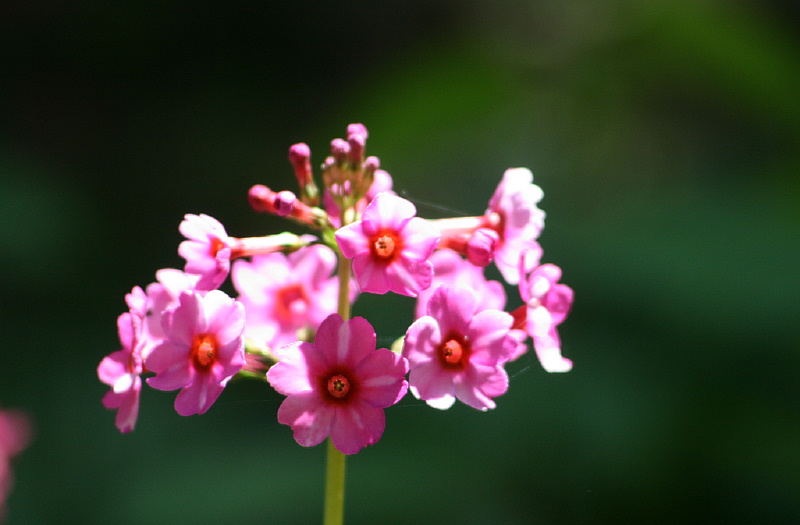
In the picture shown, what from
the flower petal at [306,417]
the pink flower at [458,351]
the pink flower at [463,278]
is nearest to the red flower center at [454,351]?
the pink flower at [458,351]

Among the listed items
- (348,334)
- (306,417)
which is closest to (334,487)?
(306,417)

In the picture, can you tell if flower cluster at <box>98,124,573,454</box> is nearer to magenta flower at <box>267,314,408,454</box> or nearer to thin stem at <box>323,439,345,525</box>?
magenta flower at <box>267,314,408,454</box>

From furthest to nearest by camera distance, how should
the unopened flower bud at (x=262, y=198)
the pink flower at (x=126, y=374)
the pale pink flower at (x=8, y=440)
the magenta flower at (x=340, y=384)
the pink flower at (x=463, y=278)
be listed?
Result: the pale pink flower at (x=8, y=440), the pink flower at (x=463, y=278), the unopened flower bud at (x=262, y=198), the pink flower at (x=126, y=374), the magenta flower at (x=340, y=384)

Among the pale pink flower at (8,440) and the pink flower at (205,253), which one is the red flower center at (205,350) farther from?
the pale pink flower at (8,440)

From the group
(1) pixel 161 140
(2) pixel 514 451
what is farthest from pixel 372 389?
(1) pixel 161 140

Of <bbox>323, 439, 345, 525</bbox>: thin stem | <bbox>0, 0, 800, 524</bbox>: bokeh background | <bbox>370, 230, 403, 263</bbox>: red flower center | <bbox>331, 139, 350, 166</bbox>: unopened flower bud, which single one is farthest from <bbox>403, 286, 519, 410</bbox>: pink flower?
<bbox>0, 0, 800, 524</bbox>: bokeh background
